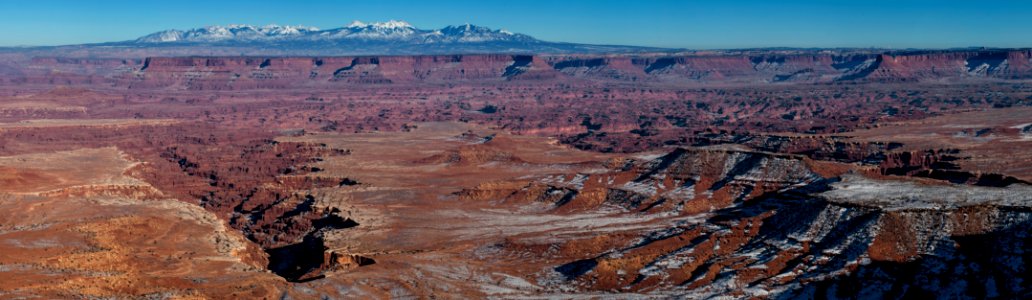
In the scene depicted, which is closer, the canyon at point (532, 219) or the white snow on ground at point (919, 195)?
the canyon at point (532, 219)

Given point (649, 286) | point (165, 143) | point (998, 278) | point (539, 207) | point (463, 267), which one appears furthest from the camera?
point (165, 143)

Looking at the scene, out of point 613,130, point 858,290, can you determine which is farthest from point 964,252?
point 613,130

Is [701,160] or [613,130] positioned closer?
[701,160]

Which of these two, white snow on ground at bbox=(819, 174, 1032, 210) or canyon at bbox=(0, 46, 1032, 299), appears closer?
canyon at bbox=(0, 46, 1032, 299)

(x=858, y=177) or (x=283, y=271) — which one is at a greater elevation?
(x=858, y=177)

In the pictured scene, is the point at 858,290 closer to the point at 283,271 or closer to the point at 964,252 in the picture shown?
the point at 964,252

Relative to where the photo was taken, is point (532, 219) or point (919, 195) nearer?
point (919, 195)

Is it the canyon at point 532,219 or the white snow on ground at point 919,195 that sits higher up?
the white snow on ground at point 919,195

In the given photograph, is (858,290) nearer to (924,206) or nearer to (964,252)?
(964,252)

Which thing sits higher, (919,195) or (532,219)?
(919,195)

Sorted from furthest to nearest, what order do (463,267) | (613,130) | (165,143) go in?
1. (613,130)
2. (165,143)
3. (463,267)

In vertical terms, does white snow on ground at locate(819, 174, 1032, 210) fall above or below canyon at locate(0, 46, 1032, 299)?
→ above
